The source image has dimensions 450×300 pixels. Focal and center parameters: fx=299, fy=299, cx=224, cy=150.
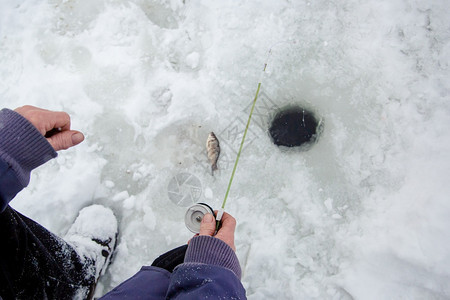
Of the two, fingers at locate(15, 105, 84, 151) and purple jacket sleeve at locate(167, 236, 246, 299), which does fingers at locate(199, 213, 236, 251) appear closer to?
purple jacket sleeve at locate(167, 236, 246, 299)

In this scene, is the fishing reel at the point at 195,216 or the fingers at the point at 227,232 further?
the fishing reel at the point at 195,216

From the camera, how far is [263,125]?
2531 millimetres

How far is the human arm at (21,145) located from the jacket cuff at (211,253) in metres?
0.80

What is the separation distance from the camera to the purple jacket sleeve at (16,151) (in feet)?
3.98

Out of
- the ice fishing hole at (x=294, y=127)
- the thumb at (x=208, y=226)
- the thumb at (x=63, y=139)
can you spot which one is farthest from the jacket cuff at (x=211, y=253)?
the ice fishing hole at (x=294, y=127)

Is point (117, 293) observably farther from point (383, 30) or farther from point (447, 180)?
point (383, 30)

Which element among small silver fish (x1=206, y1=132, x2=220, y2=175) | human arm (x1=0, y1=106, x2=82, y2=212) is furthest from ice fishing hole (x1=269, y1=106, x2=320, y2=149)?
human arm (x1=0, y1=106, x2=82, y2=212)

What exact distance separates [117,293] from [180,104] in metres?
1.57

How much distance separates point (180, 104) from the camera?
2.57 metres

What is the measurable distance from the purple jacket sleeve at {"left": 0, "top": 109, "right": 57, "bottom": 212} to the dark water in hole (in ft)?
5.60

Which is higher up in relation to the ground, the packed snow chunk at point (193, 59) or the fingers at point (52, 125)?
the fingers at point (52, 125)

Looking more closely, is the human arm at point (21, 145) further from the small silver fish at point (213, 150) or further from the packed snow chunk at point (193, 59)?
A: the packed snow chunk at point (193, 59)

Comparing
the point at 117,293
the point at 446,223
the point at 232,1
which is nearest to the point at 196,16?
the point at 232,1

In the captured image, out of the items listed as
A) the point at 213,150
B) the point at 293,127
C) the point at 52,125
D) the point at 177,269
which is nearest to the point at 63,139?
the point at 52,125
